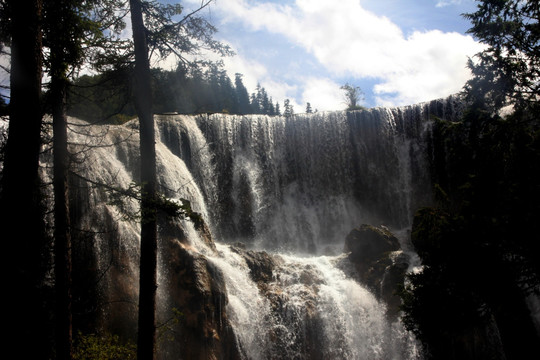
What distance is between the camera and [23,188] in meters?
3.78

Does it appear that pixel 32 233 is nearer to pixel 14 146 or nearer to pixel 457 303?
pixel 14 146

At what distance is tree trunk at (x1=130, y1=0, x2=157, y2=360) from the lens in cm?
551

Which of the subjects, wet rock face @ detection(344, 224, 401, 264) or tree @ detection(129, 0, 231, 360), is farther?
wet rock face @ detection(344, 224, 401, 264)

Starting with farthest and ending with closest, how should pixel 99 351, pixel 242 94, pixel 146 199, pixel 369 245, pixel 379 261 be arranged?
1. pixel 242 94
2. pixel 369 245
3. pixel 379 261
4. pixel 99 351
5. pixel 146 199

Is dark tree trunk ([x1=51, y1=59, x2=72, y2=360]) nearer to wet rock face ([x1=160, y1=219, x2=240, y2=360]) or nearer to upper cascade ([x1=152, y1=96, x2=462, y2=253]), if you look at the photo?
wet rock face ([x1=160, y1=219, x2=240, y2=360])

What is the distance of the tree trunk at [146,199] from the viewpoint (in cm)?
551

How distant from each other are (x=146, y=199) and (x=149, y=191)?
27 cm

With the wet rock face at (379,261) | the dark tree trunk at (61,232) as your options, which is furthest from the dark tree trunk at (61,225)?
the wet rock face at (379,261)

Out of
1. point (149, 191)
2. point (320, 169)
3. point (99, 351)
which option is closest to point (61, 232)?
point (149, 191)

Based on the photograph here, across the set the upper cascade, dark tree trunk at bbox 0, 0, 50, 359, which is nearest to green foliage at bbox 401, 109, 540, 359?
dark tree trunk at bbox 0, 0, 50, 359

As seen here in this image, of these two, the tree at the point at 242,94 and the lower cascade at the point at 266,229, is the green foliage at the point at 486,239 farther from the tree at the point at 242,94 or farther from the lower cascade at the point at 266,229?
the tree at the point at 242,94

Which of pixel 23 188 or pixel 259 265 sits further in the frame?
pixel 259 265

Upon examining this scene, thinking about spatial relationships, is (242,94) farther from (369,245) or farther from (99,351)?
(99,351)

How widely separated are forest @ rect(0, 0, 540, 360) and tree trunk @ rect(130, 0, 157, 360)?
2 centimetres
